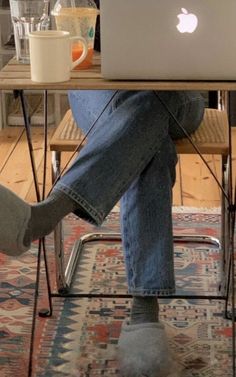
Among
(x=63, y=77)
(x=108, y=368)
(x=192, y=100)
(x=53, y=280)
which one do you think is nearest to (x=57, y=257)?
(x=53, y=280)

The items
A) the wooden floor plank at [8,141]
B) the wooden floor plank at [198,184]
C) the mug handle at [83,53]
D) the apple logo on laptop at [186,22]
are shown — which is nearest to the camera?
the apple logo on laptop at [186,22]

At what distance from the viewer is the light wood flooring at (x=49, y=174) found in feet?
7.80

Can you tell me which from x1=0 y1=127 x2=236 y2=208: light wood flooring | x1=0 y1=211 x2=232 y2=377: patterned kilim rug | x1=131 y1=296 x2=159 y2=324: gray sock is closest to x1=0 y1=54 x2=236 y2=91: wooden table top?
x1=131 y1=296 x2=159 y2=324: gray sock

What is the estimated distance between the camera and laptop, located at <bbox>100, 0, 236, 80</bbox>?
1.14 m

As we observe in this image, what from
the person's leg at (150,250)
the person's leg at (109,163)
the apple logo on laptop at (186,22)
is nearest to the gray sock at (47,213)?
the person's leg at (109,163)

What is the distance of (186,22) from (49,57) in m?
0.22

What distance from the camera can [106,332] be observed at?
5.23ft

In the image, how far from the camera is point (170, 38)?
1.15 meters

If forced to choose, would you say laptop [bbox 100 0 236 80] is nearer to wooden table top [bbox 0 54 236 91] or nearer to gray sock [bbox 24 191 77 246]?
wooden table top [bbox 0 54 236 91]

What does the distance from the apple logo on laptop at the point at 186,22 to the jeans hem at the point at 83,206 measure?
1.15 ft

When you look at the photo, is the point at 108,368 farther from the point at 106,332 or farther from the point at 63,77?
the point at 63,77

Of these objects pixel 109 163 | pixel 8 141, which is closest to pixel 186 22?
pixel 109 163

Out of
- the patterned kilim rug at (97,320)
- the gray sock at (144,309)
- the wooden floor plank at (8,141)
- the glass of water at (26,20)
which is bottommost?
the patterned kilim rug at (97,320)

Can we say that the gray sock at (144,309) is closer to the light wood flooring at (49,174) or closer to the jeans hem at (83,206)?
the jeans hem at (83,206)
